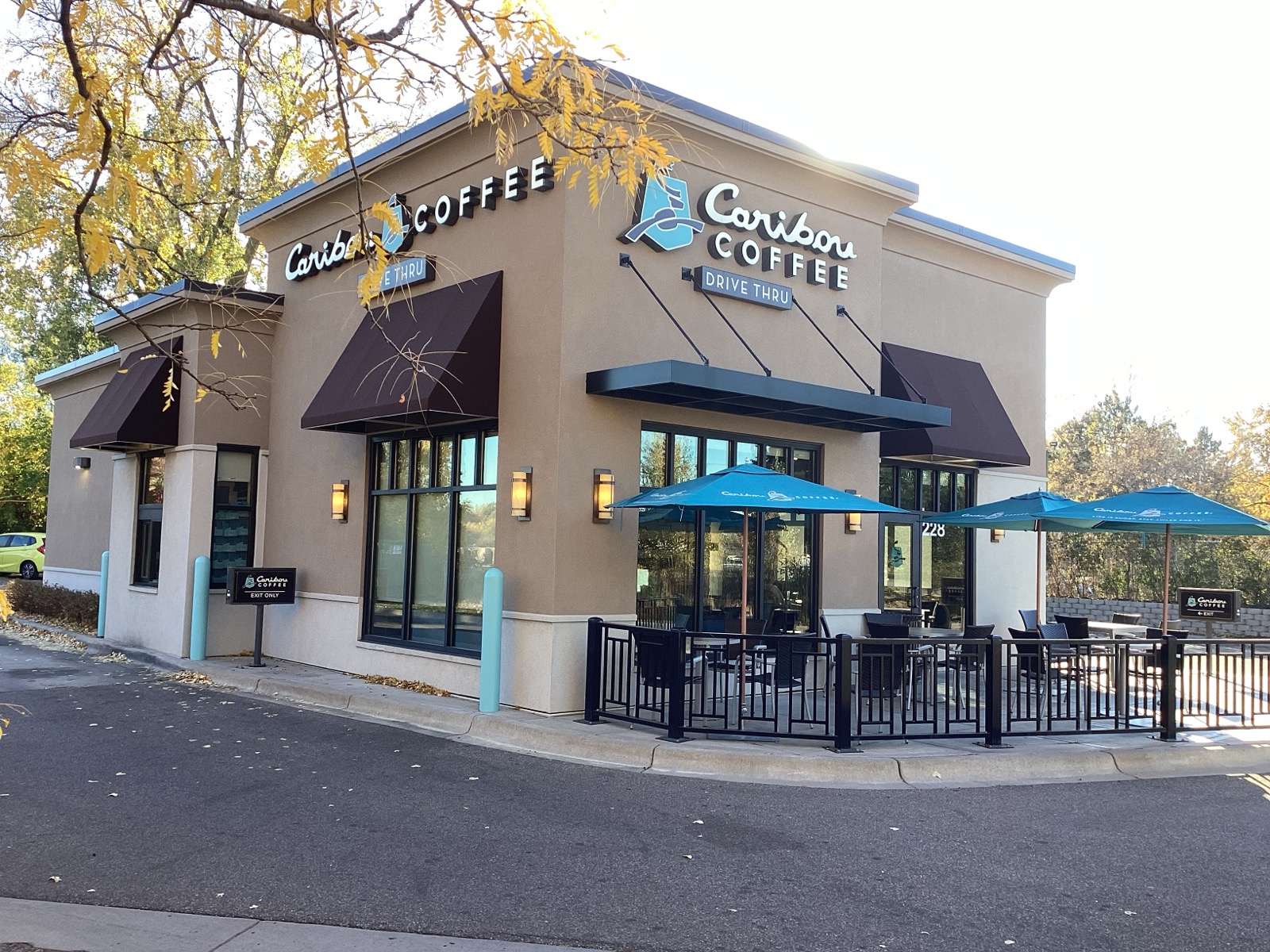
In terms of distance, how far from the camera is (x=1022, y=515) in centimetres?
1317

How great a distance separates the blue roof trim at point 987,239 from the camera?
1683 cm

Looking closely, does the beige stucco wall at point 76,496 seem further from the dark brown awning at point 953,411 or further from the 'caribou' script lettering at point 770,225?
the dark brown awning at point 953,411

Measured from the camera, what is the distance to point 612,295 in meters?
11.7

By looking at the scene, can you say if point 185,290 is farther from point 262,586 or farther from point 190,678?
point 190,678

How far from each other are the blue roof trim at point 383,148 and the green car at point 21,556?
964 inches

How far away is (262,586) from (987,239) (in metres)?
13.2

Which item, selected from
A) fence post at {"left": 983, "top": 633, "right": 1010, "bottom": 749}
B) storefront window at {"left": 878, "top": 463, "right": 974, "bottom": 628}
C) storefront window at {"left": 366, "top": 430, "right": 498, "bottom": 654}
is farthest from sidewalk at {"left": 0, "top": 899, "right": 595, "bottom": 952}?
storefront window at {"left": 878, "top": 463, "right": 974, "bottom": 628}

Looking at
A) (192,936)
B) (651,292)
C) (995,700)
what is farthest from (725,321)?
(192,936)

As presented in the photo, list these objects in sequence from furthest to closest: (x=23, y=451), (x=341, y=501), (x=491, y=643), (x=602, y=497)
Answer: (x=23, y=451) < (x=341, y=501) < (x=602, y=497) < (x=491, y=643)

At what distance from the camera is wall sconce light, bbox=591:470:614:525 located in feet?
37.1

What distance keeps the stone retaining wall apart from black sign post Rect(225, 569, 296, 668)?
15846 mm

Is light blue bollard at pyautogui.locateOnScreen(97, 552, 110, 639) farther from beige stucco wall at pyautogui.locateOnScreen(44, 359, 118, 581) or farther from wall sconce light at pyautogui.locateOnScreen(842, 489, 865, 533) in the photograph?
wall sconce light at pyautogui.locateOnScreen(842, 489, 865, 533)

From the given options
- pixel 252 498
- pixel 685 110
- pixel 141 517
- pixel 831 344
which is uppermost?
pixel 685 110

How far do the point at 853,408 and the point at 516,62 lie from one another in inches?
314
